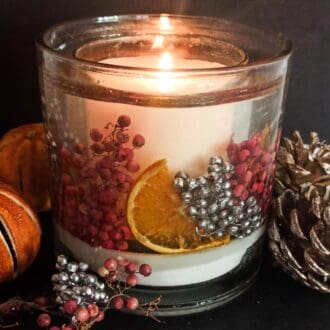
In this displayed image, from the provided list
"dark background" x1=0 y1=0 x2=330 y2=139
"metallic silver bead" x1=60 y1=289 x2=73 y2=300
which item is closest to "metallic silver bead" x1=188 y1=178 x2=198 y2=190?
"metallic silver bead" x1=60 y1=289 x2=73 y2=300

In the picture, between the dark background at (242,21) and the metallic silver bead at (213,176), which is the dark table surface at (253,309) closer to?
the dark background at (242,21)

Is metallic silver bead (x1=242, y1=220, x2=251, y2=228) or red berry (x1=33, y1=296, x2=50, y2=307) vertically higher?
metallic silver bead (x1=242, y1=220, x2=251, y2=228)

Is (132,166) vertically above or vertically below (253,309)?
above

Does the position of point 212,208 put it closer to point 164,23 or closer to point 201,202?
point 201,202

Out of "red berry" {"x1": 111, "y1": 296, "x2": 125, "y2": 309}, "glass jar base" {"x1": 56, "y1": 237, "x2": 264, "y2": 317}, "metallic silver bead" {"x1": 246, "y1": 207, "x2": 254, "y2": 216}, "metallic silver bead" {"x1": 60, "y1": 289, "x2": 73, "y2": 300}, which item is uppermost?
"metallic silver bead" {"x1": 246, "y1": 207, "x2": 254, "y2": 216}

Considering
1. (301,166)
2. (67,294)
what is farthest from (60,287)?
(301,166)

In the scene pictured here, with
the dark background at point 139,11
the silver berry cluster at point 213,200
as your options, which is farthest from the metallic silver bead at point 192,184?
the dark background at point 139,11

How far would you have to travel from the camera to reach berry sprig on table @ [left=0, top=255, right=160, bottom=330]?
40 centimetres

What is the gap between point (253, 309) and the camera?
1.52ft

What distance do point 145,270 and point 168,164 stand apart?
0.07 metres

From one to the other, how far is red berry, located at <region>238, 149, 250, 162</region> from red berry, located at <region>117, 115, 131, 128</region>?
0.26ft

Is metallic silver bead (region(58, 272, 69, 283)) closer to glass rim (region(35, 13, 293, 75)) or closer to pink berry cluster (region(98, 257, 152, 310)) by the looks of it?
pink berry cluster (region(98, 257, 152, 310))

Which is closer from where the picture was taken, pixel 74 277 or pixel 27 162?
pixel 74 277

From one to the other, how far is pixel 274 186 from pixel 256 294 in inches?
3.5
